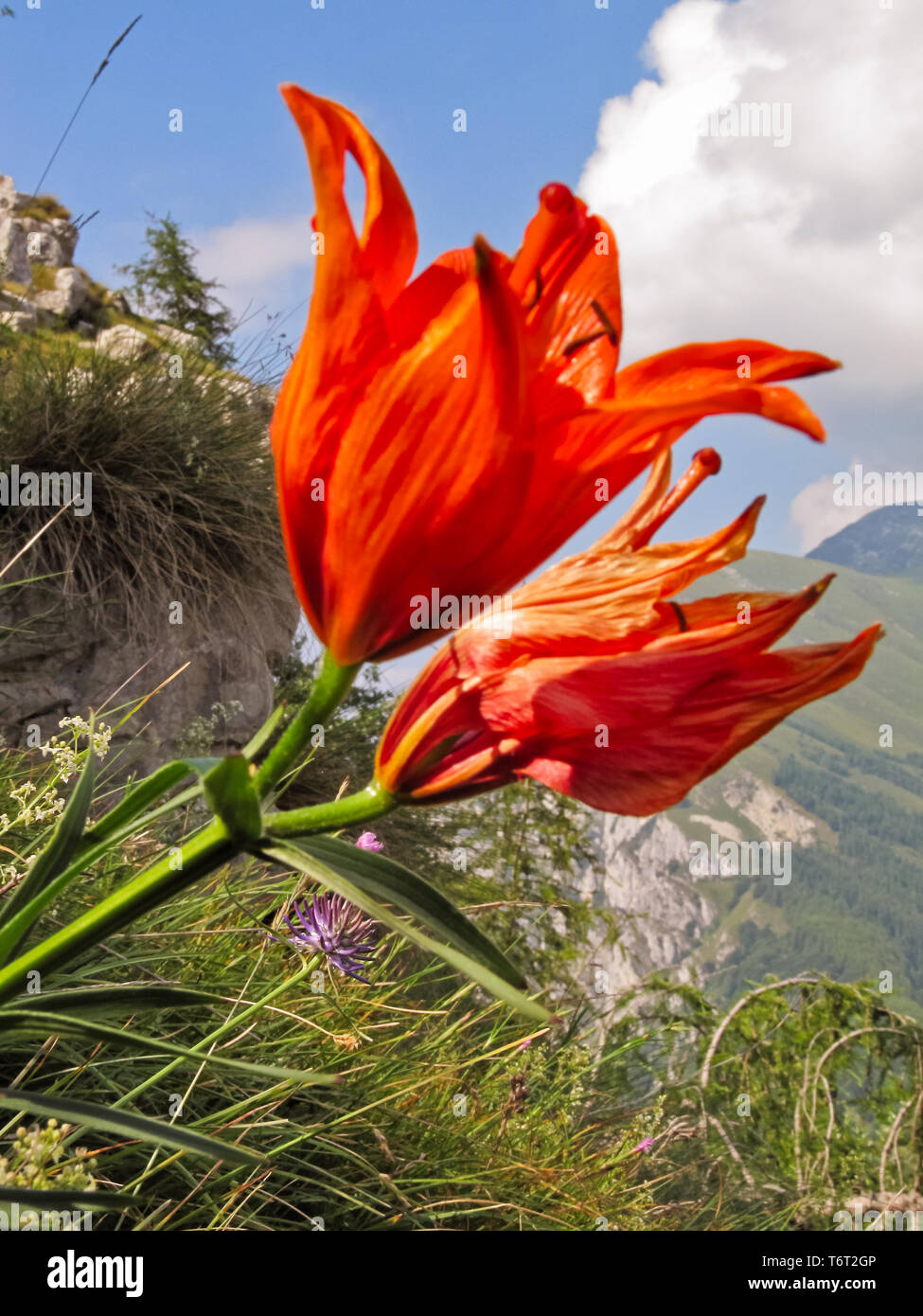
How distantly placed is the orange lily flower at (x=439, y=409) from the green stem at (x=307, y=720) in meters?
0.01

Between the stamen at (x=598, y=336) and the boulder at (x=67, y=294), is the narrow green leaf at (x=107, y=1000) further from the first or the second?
the boulder at (x=67, y=294)

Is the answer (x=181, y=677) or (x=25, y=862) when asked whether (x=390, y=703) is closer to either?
(x=181, y=677)

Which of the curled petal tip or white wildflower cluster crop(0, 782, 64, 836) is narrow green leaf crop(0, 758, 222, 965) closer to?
the curled petal tip

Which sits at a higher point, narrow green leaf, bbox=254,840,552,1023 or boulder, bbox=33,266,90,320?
boulder, bbox=33,266,90,320

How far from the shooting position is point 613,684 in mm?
307

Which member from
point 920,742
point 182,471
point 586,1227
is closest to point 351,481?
point 586,1227

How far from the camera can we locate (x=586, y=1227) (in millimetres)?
1329

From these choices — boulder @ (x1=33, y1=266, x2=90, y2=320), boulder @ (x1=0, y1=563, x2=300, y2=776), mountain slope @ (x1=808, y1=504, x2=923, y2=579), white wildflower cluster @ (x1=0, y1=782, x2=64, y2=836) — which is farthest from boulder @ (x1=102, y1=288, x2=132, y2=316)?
mountain slope @ (x1=808, y1=504, x2=923, y2=579)

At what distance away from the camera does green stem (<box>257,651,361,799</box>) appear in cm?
30

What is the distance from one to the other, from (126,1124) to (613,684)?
250mm

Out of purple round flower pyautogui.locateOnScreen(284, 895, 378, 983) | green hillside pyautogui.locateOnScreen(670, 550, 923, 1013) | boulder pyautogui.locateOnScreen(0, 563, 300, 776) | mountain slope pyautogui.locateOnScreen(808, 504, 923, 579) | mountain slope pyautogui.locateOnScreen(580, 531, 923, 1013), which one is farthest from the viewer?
mountain slope pyautogui.locateOnScreen(808, 504, 923, 579)

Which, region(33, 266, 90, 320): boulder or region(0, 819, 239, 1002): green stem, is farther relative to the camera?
region(33, 266, 90, 320): boulder

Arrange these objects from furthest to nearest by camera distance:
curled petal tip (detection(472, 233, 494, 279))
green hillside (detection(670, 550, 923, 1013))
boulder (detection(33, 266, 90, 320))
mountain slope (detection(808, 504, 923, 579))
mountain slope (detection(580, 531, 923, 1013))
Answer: mountain slope (detection(808, 504, 923, 579)), mountain slope (detection(580, 531, 923, 1013)), green hillside (detection(670, 550, 923, 1013)), boulder (detection(33, 266, 90, 320)), curled petal tip (detection(472, 233, 494, 279))
